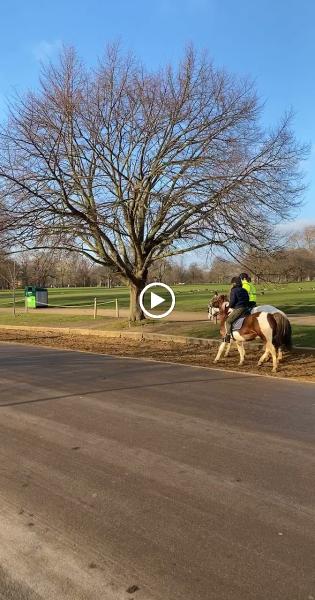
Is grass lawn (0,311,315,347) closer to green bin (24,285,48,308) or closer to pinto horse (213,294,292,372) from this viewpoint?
pinto horse (213,294,292,372)

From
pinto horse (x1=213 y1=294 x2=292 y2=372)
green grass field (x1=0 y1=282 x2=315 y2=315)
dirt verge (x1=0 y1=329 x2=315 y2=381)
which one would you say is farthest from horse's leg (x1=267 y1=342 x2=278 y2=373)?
green grass field (x1=0 y1=282 x2=315 y2=315)

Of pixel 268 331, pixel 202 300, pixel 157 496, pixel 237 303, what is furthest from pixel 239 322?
pixel 202 300

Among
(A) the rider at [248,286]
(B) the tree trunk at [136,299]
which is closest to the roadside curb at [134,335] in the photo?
(A) the rider at [248,286]

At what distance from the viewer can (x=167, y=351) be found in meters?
16.2

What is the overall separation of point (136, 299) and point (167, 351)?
724 centimetres

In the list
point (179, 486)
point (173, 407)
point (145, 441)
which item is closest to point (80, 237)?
point (173, 407)

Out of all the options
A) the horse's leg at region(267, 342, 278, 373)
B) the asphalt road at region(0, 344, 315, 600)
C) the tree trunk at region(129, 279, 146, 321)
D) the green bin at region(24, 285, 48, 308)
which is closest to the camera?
the asphalt road at region(0, 344, 315, 600)

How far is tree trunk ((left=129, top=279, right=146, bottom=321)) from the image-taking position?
2294 centimetres

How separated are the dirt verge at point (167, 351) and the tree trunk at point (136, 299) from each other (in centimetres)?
223

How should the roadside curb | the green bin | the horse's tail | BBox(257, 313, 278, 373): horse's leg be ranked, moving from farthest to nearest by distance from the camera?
1. the green bin
2. the roadside curb
3. the horse's tail
4. BBox(257, 313, 278, 373): horse's leg

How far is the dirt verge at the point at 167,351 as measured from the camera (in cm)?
1223

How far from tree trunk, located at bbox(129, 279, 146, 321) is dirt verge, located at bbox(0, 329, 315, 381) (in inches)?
87.8

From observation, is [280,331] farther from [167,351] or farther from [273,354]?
[167,351]

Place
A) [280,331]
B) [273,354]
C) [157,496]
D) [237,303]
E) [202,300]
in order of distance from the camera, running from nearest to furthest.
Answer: [157,496] → [273,354] → [280,331] → [237,303] → [202,300]
